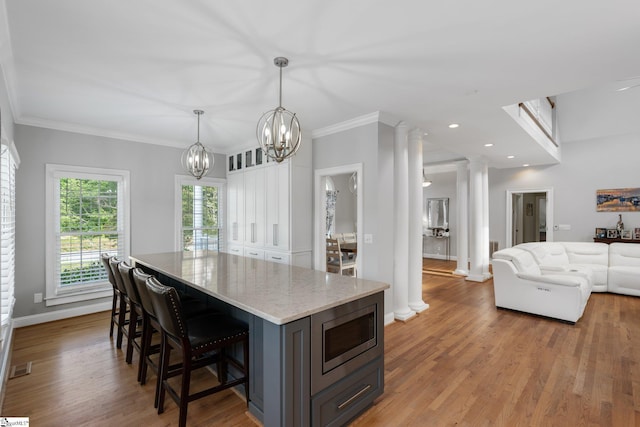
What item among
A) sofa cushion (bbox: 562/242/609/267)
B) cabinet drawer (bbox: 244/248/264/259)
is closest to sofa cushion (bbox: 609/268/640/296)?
sofa cushion (bbox: 562/242/609/267)

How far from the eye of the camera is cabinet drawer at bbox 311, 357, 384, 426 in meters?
1.77

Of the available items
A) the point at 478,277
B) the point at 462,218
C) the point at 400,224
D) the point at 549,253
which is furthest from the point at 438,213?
the point at 400,224

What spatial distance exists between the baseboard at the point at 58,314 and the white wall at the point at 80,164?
2.4 inches

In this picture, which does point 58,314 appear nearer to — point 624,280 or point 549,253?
point 549,253

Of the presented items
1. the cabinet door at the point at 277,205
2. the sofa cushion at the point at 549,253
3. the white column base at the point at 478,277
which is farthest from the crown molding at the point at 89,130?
the sofa cushion at the point at 549,253

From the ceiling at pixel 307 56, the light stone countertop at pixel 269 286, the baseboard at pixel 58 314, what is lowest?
the baseboard at pixel 58 314

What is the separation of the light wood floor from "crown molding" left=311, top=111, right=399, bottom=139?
8.45ft

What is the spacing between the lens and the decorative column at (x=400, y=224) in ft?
13.0

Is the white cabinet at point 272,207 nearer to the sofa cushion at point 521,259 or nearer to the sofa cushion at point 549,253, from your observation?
the sofa cushion at point 521,259

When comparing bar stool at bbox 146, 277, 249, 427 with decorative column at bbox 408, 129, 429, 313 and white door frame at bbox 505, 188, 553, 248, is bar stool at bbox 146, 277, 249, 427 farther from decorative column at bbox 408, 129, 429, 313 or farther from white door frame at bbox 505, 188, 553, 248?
white door frame at bbox 505, 188, 553, 248

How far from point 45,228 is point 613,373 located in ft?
21.2

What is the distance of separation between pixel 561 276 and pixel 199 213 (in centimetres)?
588

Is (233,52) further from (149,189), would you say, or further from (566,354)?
(566,354)

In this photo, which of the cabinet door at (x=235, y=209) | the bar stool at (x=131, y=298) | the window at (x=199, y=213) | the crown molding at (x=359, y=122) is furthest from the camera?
the cabinet door at (x=235, y=209)
